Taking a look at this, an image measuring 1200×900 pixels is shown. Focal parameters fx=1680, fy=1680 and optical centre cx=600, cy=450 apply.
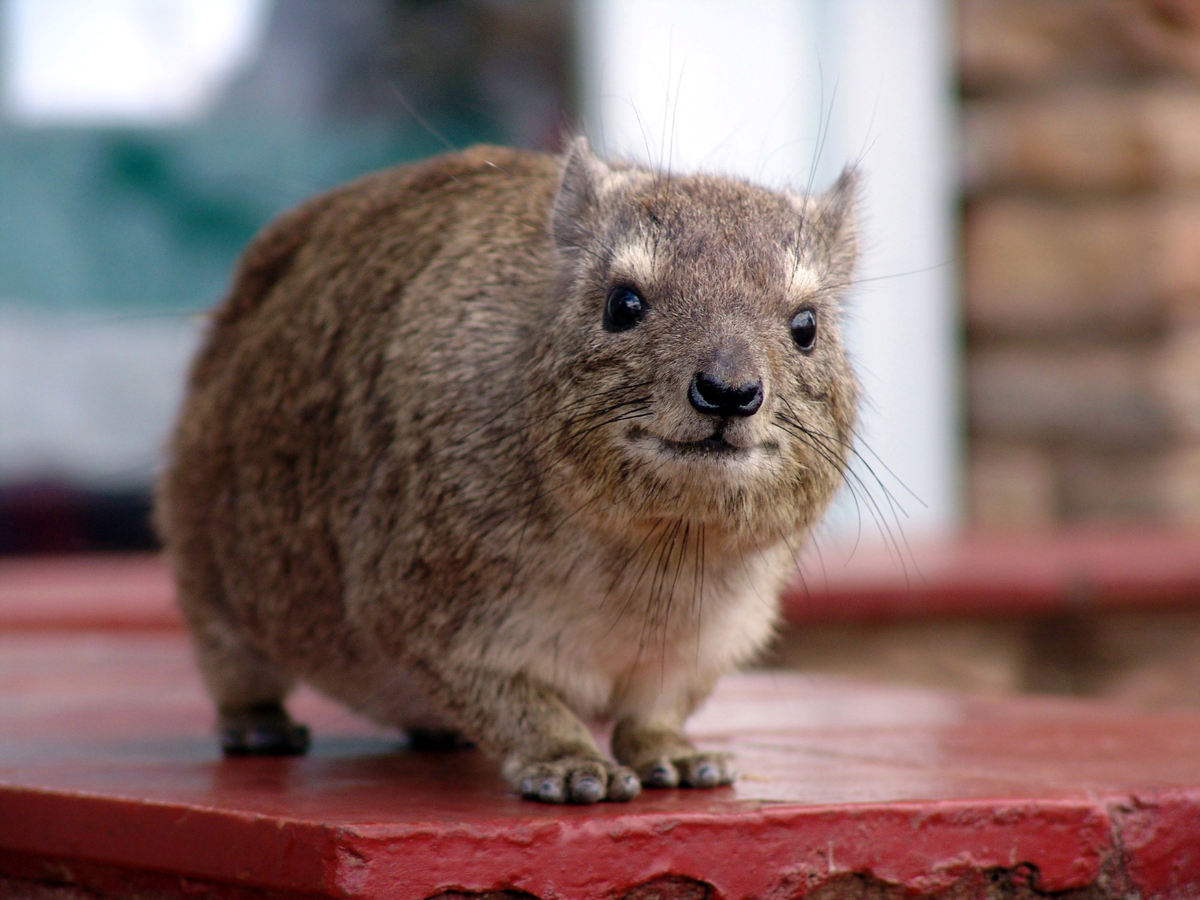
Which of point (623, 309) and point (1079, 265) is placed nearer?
point (623, 309)

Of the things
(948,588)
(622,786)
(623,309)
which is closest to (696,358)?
(623,309)

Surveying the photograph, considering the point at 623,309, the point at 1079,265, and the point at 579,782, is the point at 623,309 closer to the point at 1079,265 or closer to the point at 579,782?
the point at 579,782

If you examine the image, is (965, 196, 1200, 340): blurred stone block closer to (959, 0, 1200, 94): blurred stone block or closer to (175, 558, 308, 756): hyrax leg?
(959, 0, 1200, 94): blurred stone block

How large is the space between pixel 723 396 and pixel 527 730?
0.82 m

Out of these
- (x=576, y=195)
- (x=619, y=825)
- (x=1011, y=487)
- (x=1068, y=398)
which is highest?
(x=1068, y=398)

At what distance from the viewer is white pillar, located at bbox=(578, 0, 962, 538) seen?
25.6ft

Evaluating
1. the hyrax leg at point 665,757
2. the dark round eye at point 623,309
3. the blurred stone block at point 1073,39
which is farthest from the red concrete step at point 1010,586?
the dark round eye at point 623,309

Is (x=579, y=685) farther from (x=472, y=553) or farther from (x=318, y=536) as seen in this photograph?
(x=318, y=536)

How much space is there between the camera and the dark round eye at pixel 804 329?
321cm

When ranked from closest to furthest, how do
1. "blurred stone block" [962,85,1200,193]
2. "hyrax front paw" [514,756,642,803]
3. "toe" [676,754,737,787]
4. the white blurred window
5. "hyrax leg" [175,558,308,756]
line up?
"hyrax front paw" [514,756,642,803] → "toe" [676,754,737,787] → "hyrax leg" [175,558,308,756] → the white blurred window → "blurred stone block" [962,85,1200,193]

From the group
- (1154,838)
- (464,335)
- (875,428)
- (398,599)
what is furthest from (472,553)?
(875,428)

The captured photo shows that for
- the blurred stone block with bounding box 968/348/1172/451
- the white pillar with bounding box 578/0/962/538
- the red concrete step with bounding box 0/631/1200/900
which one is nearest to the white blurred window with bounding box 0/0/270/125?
the white pillar with bounding box 578/0/962/538

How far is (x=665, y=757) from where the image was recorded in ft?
10.9

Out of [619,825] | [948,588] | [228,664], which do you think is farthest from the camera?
[948,588]
